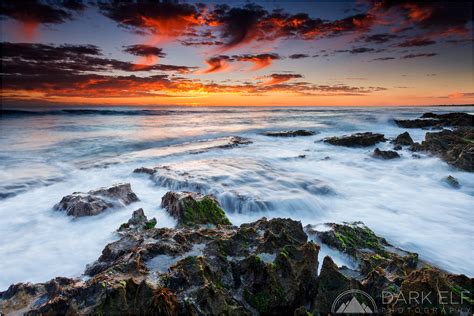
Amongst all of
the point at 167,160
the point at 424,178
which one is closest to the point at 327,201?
the point at 424,178

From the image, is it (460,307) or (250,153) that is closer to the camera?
(460,307)

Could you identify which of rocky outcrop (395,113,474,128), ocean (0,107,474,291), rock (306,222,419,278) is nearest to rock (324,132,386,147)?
ocean (0,107,474,291)

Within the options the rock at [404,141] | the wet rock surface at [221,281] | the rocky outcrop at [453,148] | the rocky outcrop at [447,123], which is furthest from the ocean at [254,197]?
the rocky outcrop at [447,123]

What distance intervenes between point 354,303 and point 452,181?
345 inches

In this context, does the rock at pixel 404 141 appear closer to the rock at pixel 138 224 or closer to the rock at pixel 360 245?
the rock at pixel 360 245

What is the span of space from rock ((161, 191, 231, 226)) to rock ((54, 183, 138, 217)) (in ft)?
6.27

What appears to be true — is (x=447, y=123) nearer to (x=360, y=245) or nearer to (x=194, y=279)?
(x=360, y=245)

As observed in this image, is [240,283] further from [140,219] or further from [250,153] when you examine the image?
[250,153]

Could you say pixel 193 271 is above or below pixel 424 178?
above

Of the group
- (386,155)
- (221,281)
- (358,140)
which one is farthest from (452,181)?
(221,281)

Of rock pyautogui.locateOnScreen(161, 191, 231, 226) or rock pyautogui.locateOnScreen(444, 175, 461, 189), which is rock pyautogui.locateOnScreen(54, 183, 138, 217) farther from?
rock pyautogui.locateOnScreen(444, 175, 461, 189)

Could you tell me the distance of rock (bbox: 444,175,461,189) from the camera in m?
9.47

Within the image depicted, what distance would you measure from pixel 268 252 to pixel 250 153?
467 inches

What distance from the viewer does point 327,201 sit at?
835cm
